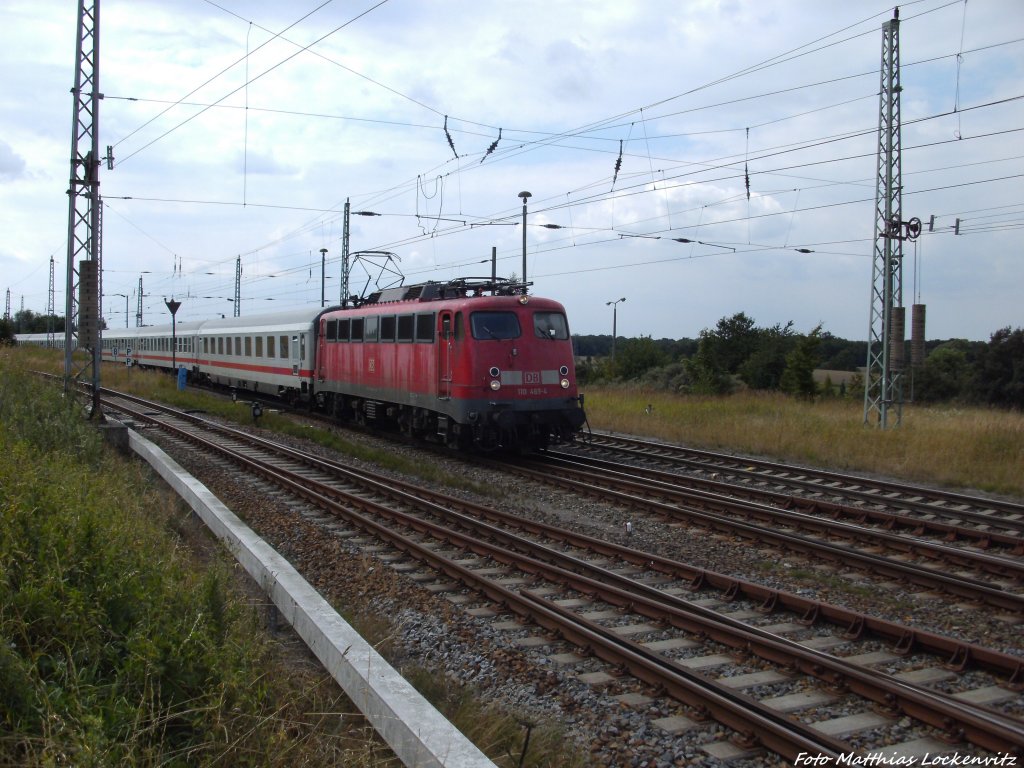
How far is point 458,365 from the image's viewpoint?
612 inches

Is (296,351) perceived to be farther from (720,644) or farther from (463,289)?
(720,644)

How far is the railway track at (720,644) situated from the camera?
4.84 metres

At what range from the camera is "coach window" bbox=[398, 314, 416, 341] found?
1736 centimetres

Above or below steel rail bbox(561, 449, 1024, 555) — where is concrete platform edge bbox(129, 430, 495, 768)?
above

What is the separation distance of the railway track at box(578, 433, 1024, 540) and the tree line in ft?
65.5

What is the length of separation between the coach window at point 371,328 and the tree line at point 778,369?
1932 cm

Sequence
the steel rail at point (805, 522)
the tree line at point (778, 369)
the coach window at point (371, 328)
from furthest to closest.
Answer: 1. the tree line at point (778, 369)
2. the coach window at point (371, 328)
3. the steel rail at point (805, 522)

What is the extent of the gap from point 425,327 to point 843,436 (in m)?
9.07

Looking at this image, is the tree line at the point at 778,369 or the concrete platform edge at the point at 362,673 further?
the tree line at the point at 778,369

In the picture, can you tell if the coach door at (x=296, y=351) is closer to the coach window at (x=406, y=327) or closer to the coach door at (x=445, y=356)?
the coach window at (x=406, y=327)

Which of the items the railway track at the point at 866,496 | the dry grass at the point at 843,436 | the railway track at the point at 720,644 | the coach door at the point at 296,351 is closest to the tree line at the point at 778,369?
the dry grass at the point at 843,436

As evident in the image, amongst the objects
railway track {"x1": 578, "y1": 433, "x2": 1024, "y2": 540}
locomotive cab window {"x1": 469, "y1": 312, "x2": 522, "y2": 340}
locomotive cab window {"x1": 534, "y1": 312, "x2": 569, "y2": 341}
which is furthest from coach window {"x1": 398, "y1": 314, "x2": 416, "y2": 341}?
railway track {"x1": 578, "y1": 433, "x2": 1024, "y2": 540}

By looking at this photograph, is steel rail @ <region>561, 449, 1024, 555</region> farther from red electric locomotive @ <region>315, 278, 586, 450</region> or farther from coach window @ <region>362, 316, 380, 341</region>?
coach window @ <region>362, 316, 380, 341</region>

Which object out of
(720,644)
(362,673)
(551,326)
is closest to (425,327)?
(551,326)
